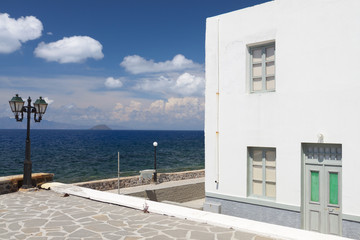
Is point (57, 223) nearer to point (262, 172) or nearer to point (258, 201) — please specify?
point (258, 201)

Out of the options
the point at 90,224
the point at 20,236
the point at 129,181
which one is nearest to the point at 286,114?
the point at 90,224

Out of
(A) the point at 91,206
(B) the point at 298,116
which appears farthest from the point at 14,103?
(B) the point at 298,116

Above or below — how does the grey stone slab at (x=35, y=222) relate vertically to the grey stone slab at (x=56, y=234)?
below

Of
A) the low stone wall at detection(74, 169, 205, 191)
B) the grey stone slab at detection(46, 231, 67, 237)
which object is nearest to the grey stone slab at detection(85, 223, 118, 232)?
the grey stone slab at detection(46, 231, 67, 237)

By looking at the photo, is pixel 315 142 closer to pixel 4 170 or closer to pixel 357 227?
pixel 357 227

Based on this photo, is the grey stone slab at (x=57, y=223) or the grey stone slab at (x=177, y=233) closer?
the grey stone slab at (x=177, y=233)

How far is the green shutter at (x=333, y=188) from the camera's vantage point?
8391 millimetres

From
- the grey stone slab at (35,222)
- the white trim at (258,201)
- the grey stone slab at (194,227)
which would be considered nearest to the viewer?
the grey stone slab at (194,227)

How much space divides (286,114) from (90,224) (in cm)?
560

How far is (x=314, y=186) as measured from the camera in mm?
8750

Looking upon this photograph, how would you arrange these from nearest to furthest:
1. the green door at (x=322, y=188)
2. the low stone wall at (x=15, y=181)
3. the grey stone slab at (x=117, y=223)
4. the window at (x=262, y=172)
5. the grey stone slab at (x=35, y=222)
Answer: the grey stone slab at (x=117, y=223), the grey stone slab at (x=35, y=222), the green door at (x=322, y=188), the window at (x=262, y=172), the low stone wall at (x=15, y=181)

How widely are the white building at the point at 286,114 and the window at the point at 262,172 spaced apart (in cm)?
3

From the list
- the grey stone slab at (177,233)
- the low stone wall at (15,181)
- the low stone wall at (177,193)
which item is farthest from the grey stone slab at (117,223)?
the low stone wall at (177,193)

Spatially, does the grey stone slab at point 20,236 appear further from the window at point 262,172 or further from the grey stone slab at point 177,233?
the window at point 262,172
